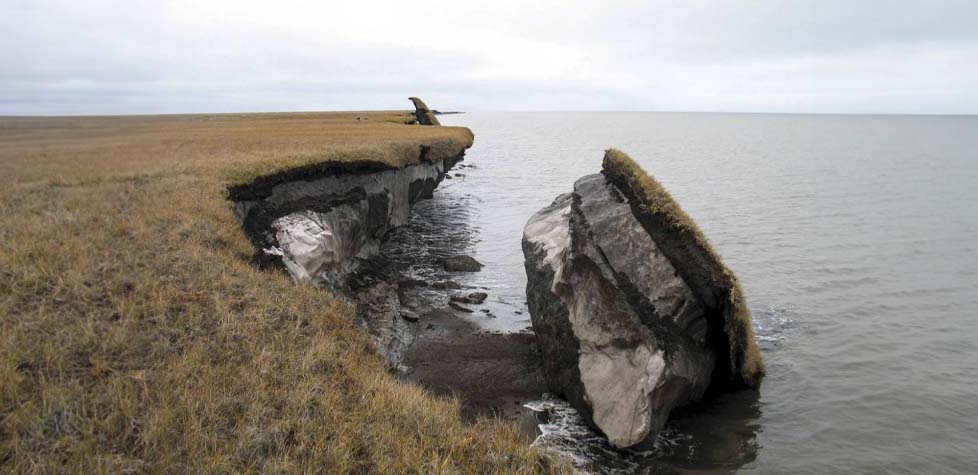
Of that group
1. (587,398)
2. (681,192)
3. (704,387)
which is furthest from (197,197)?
(681,192)

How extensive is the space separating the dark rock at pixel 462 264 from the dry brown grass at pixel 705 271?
12.6 m

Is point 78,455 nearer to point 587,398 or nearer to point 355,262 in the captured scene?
point 587,398

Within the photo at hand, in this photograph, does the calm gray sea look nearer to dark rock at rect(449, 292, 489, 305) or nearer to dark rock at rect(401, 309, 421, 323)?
dark rock at rect(449, 292, 489, 305)

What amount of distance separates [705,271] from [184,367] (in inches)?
393

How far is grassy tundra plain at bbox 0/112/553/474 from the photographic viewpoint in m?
6.60

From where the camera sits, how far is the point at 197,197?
15.2 meters

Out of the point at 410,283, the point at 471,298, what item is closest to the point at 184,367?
the point at 471,298

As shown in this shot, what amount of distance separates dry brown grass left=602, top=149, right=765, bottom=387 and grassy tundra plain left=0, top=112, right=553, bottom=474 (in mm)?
5738

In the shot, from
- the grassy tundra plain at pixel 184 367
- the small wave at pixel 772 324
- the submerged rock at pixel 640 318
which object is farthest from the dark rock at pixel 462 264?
the grassy tundra plain at pixel 184 367

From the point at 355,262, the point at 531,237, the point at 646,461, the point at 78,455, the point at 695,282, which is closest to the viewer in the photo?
the point at 78,455

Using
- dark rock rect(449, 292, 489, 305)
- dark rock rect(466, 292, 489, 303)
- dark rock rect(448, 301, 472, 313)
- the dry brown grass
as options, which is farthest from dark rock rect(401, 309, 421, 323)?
the dry brown grass

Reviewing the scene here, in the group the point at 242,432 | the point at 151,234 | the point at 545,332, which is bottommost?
the point at 545,332

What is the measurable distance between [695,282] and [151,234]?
11.9 meters

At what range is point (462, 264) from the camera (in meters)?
25.8
